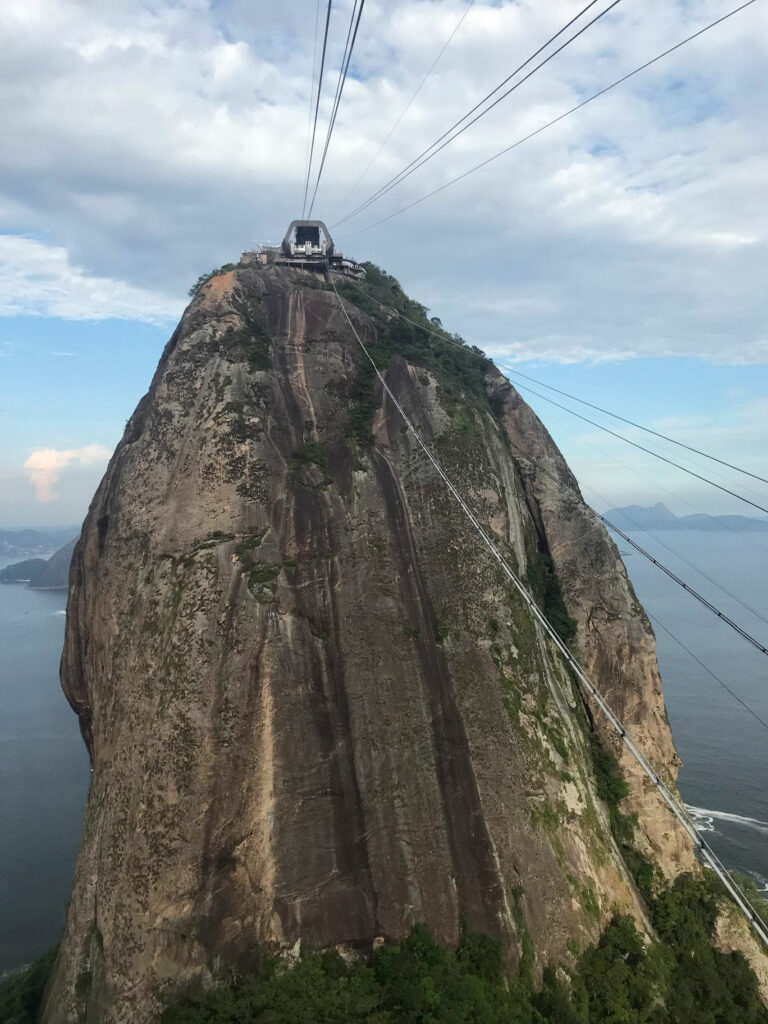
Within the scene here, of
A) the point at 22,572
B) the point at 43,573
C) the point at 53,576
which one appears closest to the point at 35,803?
the point at 53,576

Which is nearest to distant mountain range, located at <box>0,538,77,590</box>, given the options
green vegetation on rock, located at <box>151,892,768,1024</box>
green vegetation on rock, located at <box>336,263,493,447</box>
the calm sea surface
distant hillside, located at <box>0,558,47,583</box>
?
distant hillside, located at <box>0,558,47,583</box>

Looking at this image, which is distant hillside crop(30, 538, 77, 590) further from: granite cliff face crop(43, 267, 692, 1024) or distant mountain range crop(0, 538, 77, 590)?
granite cliff face crop(43, 267, 692, 1024)

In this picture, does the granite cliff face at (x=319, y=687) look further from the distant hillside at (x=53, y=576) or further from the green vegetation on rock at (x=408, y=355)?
the distant hillside at (x=53, y=576)

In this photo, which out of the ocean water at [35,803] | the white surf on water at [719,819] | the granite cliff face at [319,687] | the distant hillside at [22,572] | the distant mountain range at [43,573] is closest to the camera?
the granite cliff face at [319,687]

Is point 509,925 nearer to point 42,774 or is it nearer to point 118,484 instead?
point 118,484

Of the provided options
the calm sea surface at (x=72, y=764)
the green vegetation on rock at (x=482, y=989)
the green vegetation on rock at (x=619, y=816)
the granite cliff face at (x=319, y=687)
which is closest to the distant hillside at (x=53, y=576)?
the calm sea surface at (x=72, y=764)
